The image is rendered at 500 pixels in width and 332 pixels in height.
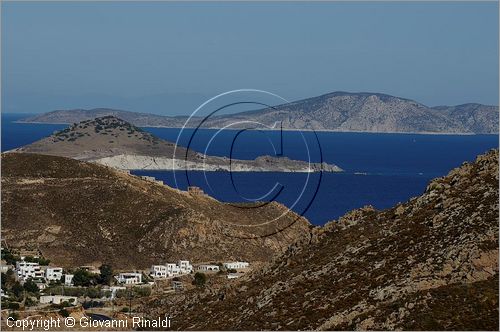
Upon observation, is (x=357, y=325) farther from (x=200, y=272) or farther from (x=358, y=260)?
(x=200, y=272)

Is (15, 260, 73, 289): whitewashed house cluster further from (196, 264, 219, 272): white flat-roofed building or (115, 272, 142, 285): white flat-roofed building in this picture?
(196, 264, 219, 272): white flat-roofed building

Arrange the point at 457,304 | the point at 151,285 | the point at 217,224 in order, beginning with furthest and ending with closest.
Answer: the point at 217,224 → the point at 151,285 → the point at 457,304

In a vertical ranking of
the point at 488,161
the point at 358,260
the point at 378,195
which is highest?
the point at 488,161

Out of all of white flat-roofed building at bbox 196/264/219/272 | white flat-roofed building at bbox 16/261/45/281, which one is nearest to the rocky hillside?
white flat-roofed building at bbox 16/261/45/281

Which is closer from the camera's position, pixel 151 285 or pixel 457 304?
pixel 457 304

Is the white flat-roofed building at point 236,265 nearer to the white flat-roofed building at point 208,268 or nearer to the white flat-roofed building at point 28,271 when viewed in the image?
the white flat-roofed building at point 208,268

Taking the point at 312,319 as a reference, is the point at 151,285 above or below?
below

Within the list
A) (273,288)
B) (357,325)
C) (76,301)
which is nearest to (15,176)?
(76,301)

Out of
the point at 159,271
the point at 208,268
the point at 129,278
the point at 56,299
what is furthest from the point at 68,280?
the point at 208,268
